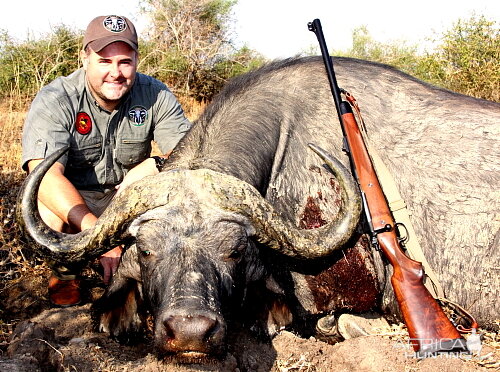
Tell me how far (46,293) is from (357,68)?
3605mm

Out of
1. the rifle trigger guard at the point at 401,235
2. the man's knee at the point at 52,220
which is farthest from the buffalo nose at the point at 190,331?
the man's knee at the point at 52,220

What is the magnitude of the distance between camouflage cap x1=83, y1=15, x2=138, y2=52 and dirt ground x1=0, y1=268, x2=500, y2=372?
2716 mm

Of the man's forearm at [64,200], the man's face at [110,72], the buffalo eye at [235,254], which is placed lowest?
the buffalo eye at [235,254]

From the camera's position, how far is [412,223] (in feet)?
13.4

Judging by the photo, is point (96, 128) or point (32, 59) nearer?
point (96, 128)

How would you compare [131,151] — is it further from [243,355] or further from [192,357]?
[192,357]

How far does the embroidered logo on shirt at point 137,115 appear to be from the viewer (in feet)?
17.3

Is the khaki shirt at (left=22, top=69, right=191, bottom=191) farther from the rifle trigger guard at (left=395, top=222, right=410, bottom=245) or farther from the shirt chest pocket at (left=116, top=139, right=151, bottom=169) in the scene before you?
the rifle trigger guard at (left=395, top=222, right=410, bottom=245)

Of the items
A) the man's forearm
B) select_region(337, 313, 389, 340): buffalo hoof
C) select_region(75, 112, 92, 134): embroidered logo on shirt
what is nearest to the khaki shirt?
select_region(75, 112, 92, 134): embroidered logo on shirt

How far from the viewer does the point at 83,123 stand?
4.98 m

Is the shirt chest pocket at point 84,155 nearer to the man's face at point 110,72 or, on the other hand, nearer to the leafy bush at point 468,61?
the man's face at point 110,72

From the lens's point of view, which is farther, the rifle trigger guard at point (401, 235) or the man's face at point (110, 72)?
the man's face at point (110, 72)

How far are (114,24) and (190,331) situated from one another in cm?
350

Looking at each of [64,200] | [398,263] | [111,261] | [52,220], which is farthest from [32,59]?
[398,263]
